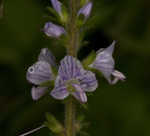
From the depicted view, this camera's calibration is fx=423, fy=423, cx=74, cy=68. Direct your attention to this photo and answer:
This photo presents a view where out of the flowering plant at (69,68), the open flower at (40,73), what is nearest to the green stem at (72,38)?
the flowering plant at (69,68)

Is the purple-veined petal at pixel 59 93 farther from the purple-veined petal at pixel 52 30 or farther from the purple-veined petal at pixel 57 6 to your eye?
Result: the purple-veined petal at pixel 57 6

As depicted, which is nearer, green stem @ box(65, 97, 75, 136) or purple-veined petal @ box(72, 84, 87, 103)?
purple-veined petal @ box(72, 84, 87, 103)

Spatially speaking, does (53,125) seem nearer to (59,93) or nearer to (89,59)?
(59,93)

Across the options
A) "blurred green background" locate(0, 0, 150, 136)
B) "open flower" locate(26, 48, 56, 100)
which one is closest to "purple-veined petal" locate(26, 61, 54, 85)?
"open flower" locate(26, 48, 56, 100)

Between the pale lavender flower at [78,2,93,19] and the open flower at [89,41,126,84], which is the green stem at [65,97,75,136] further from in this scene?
the pale lavender flower at [78,2,93,19]

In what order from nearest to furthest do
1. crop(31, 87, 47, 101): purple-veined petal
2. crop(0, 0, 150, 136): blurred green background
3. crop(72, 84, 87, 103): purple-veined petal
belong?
crop(72, 84, 87, 103): purple-veined petal, crop(31, 87, 47, 101): purple-veined petal, crop(0, 0, 150, 136): blurred green background

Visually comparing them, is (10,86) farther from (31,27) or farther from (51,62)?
(51,62)
